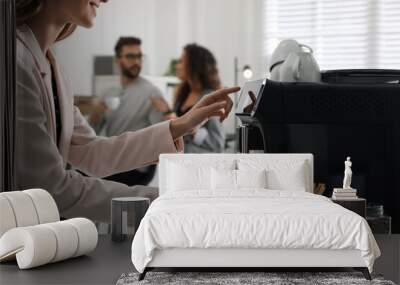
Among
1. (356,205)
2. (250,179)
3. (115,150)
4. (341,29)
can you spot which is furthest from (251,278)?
(341,29)

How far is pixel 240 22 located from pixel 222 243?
2467mm

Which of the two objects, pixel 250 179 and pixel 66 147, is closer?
pixel 250 179

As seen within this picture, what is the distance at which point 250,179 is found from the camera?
17.7 ft

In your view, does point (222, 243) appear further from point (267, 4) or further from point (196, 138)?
point (267, 4)

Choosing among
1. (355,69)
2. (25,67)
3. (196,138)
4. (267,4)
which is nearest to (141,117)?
(196,138)

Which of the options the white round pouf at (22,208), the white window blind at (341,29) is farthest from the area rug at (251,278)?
the white window blind at (341,29)

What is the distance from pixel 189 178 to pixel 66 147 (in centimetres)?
123

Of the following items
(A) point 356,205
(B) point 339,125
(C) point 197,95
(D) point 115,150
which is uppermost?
(C) point 197,95

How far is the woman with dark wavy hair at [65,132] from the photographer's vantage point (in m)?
5.92

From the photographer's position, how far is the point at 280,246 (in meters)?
4.23

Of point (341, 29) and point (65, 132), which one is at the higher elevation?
point (341, 29)

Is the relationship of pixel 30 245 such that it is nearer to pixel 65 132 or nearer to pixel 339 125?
pixel 65 132

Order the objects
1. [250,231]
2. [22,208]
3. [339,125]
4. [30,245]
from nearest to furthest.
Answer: [250,231], [30,245], [22,208], [339,125]

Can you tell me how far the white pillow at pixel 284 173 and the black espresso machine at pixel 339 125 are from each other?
0.16 metres
